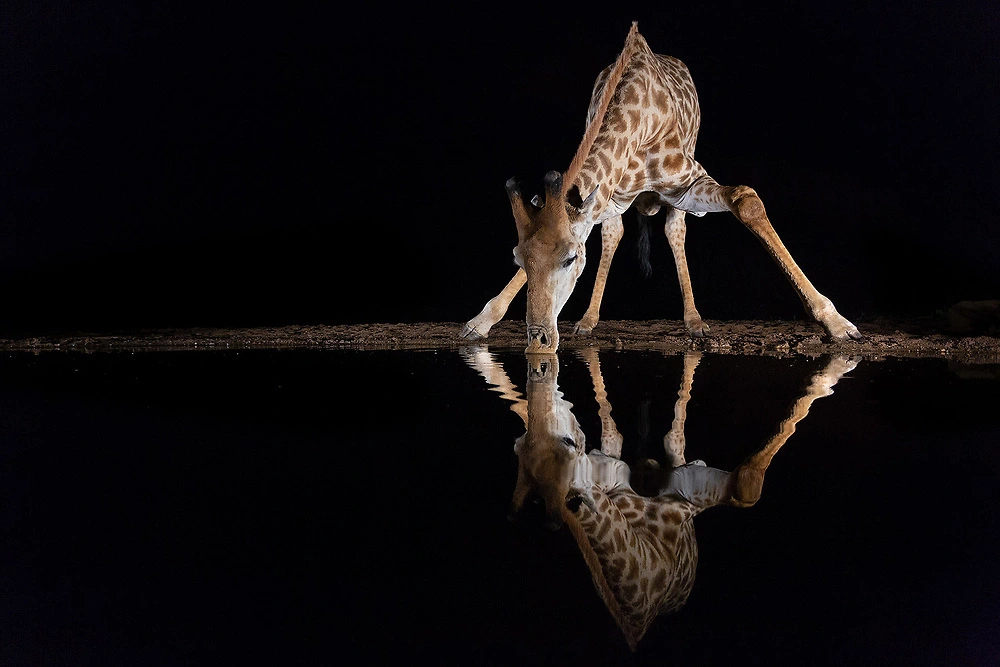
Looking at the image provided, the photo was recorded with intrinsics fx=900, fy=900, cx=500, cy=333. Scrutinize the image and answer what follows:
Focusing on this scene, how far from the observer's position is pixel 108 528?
1.48 metres

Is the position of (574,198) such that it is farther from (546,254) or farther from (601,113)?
(601,113)

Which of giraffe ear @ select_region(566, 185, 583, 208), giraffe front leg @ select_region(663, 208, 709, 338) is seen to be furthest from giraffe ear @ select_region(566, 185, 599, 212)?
giraffe front leg @ select_region(663, 208, 709, 338)

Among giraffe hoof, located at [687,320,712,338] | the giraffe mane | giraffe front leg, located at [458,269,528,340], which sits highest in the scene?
the giraffe mane

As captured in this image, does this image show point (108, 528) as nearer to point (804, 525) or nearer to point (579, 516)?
point (579, 516)

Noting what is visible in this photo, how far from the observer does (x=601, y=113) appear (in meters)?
3.46

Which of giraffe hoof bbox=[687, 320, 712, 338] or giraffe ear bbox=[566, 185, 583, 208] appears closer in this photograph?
giraffe ear bbox=[566, 185, 583, 208]

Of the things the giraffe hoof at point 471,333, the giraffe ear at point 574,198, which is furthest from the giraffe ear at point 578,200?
the giraffe hoof at point 471,333

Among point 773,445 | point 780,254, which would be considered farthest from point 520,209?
point 773,445

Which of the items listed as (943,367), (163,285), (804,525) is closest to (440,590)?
(804,525)

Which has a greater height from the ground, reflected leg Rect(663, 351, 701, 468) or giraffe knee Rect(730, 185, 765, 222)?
giraffe knee Rect(730, 185, 765, 222)

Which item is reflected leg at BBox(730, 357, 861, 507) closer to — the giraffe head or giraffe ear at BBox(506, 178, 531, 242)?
the giraffe head

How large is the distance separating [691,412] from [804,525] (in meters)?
0.83

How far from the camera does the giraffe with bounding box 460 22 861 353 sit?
2.99 metres

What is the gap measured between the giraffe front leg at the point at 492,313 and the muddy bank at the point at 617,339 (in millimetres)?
65
